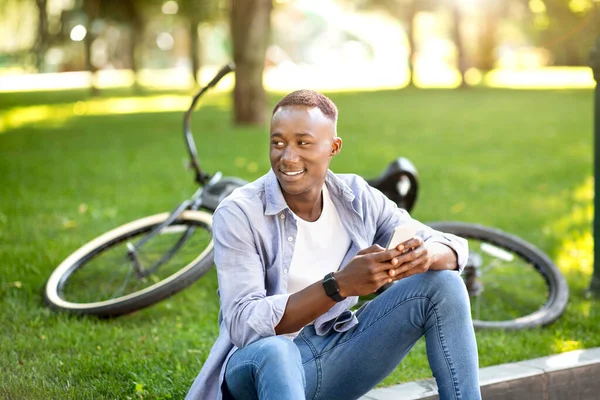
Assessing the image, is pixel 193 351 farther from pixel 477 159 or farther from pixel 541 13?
pixel 541 13

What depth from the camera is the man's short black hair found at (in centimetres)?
326

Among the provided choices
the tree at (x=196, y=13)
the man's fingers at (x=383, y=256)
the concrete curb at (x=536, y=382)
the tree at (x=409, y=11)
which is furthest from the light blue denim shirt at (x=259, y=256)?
the tree at (x=409, y=11)

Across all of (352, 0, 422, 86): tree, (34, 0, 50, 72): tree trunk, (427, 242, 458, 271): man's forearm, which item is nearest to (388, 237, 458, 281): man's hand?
(427, 242, 458, 271): man's forearm

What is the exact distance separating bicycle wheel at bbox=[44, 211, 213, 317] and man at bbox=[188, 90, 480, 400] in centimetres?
185

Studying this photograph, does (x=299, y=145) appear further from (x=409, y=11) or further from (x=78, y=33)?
(x=409, y=11)

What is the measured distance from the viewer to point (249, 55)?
1619 cm

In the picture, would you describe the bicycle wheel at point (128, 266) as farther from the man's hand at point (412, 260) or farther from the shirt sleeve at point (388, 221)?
the man's hand at point (412, 260)

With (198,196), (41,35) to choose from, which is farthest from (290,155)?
(41,35)

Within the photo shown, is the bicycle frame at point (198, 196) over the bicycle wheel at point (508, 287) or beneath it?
Answer: over

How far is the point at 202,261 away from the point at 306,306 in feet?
7.50

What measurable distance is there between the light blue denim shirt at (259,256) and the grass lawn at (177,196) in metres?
0.98

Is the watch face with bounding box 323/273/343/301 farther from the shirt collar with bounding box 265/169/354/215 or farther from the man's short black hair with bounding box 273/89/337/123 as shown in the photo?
the man's short black hair with bounding box 273/89/337/123

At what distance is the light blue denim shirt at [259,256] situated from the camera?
3057 millimetres

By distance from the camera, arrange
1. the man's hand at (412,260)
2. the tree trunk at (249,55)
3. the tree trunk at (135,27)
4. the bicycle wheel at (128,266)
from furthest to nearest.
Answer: the tree trunk at (135,27), the tree trunk at (249,55), the bicycle wheel at (128,266), the man's hand at (412,260)
